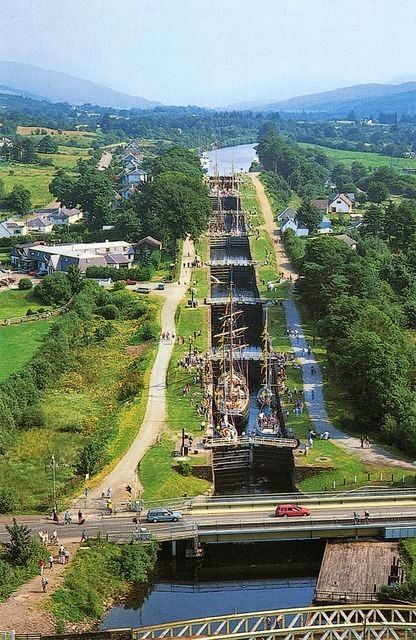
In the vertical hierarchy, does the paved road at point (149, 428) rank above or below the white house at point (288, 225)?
below

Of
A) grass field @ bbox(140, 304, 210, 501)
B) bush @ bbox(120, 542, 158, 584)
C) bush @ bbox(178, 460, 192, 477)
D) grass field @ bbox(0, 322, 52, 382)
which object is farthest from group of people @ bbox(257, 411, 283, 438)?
grass field @ bbox(0, 322, 52, 382)

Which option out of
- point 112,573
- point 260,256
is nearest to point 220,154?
point 260,256

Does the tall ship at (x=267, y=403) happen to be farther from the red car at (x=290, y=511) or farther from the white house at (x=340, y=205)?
the white house at (x=340, y=205)

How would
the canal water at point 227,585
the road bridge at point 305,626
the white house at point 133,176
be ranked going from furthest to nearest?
the white house at point 133,176 → the canal water at point 227,585 → the road bridge at point 305,626

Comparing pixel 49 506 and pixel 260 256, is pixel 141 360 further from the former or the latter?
pixel 260 256

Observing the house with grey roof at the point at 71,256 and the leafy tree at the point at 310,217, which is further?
the leafy tree at the point at 310,217

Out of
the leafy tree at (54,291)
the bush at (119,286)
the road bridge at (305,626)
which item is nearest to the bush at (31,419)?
the road bridge at (305,626)

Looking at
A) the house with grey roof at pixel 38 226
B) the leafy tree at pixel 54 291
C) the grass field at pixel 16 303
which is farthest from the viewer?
the house with grey roof at pixel 38 226
